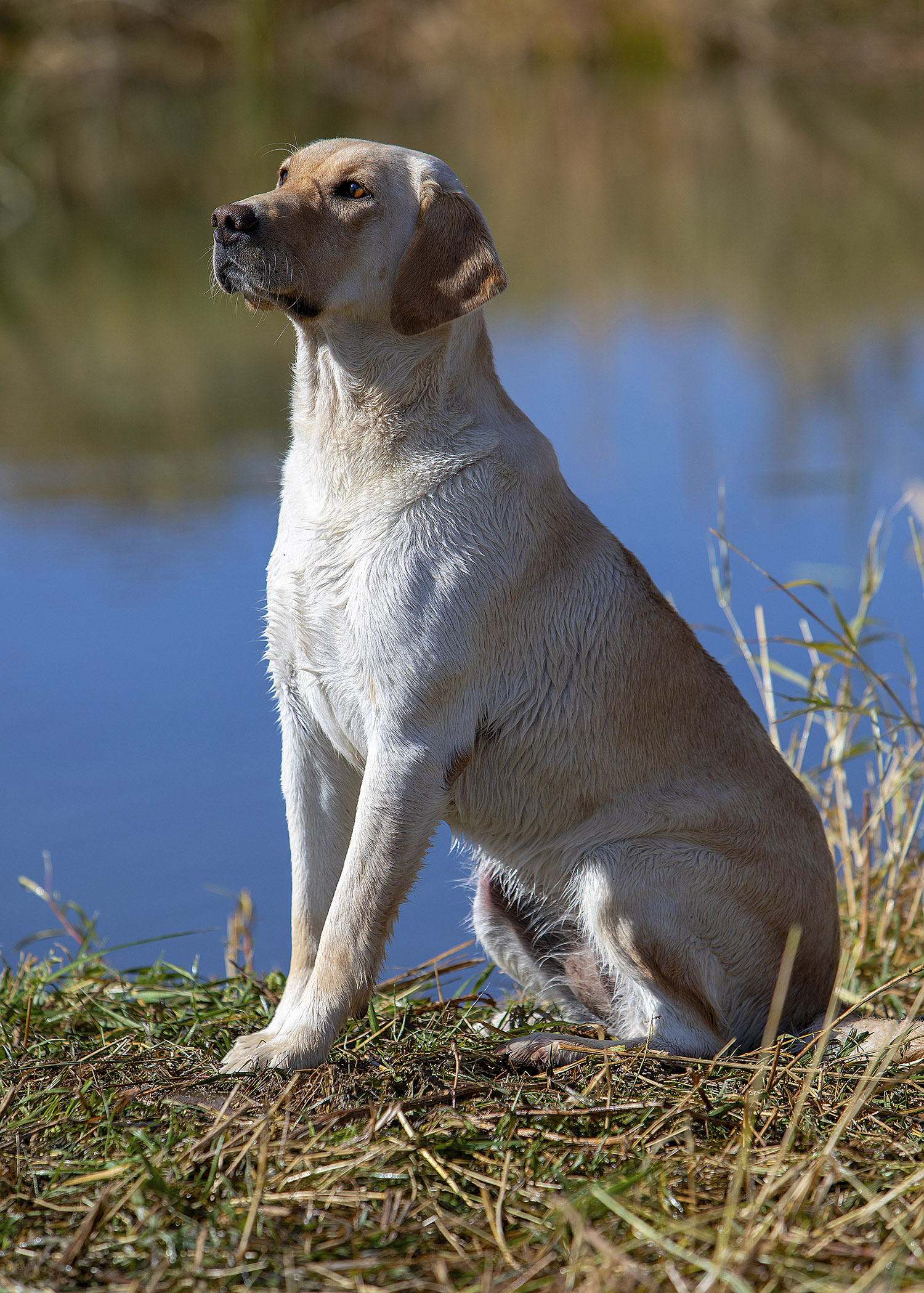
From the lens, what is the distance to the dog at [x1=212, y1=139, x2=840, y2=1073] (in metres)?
3.02

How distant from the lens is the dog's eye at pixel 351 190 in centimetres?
314

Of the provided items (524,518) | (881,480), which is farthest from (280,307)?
(881,480)

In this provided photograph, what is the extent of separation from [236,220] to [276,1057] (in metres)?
1.80

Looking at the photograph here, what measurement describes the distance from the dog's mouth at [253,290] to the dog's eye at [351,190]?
27 centimetres

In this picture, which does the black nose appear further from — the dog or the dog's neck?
the dog's neck

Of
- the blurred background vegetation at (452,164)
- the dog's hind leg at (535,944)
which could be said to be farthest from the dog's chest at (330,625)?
the blurred background vegetation at (452,164)

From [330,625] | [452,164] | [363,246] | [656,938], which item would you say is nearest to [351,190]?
[363,246]

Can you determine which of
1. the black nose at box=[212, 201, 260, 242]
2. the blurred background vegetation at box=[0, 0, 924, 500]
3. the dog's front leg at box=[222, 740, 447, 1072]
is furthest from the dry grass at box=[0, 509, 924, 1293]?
the blurred background vegetation at box=[0, 0, 924, 500]

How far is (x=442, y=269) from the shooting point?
3.09m

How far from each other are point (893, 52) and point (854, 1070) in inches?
1157

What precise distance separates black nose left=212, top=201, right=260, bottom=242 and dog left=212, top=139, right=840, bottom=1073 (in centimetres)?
1

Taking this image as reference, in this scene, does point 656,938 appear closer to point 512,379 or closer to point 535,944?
point 535,944

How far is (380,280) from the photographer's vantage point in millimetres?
3143

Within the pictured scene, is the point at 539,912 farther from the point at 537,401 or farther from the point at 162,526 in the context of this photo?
the point at 537,401
